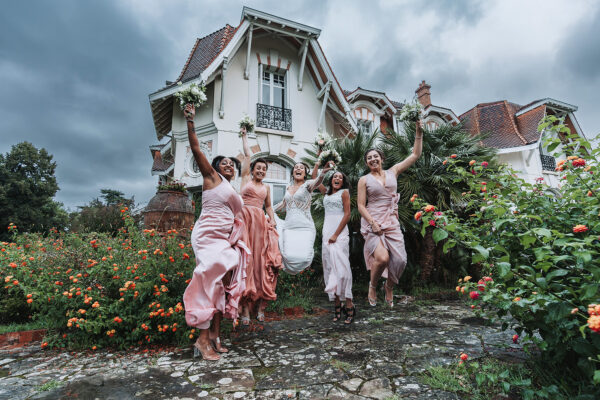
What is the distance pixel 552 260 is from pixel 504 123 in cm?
1831

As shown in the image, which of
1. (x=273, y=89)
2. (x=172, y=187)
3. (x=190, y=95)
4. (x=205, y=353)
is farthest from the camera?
(x=273, y=89)

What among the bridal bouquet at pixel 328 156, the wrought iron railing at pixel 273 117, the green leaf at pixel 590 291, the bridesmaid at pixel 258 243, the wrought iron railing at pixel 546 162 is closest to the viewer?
the green leaf at pixel 590 291

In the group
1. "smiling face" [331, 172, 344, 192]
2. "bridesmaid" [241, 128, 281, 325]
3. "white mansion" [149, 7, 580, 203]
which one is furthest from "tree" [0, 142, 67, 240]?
"smiling face" [331, 172, 344, 192]

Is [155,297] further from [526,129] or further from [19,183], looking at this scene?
[19,183]

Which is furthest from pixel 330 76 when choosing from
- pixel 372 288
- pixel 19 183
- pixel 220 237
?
pixel 19 183

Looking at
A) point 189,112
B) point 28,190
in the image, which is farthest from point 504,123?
point 28,190

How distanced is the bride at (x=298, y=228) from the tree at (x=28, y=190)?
2219 cm

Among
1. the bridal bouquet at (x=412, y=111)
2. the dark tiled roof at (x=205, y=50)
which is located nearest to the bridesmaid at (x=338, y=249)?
the bridal bouquet at (x=412, y=111)

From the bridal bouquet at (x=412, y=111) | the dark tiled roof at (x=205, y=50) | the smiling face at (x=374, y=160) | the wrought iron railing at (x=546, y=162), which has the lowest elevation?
the smiling face at (x=374, y=160)

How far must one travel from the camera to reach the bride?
172 inches

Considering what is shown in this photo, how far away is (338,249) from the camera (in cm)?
419

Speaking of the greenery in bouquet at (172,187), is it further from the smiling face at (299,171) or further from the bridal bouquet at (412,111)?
the bridal bouquet at (412,111)

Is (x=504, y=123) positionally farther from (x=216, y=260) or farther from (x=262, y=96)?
(x=216, y=260)

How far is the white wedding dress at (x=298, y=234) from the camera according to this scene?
4375 millimetres
